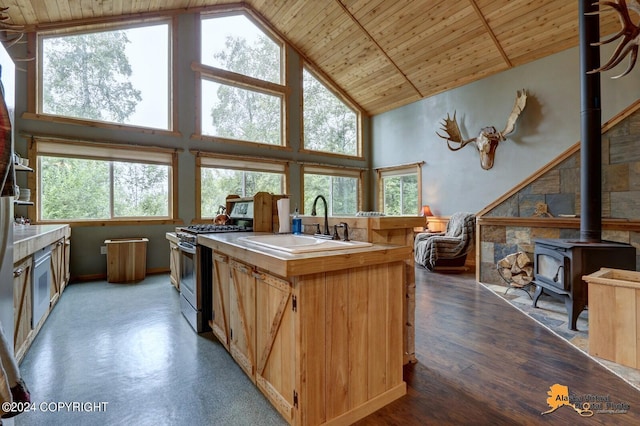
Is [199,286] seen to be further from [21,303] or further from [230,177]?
[230,177]

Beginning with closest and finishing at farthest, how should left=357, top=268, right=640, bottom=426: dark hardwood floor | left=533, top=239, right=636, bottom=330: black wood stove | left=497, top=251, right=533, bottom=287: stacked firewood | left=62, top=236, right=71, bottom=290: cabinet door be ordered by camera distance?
left=357, top=268, right=640, bottom=426: dark hardwood floor, left=533, top=239, right=636, bottom=330: black wood stove, left=497, top=251, right=533, bottom=287: stacked firewood, left=62, top=236, right=71, bottom=290: cabinet door

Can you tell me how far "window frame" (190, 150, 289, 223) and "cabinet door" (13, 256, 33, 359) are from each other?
3378mm

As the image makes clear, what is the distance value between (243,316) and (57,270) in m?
2.95

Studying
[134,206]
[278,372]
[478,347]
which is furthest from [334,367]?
[134,206]

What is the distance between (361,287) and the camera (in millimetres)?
1608

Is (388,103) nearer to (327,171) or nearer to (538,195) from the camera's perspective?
(327,171)

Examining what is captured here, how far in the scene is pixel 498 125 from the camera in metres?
5.45

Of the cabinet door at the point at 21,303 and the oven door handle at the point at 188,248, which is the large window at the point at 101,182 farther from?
the cabinet door at the point at 21,303

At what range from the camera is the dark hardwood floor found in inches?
62.9

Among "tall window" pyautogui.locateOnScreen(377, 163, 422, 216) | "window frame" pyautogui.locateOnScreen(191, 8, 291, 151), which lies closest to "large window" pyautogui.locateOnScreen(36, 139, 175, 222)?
"window frame" pyautogui.locateOnScreen(191, 8, 291, 151)

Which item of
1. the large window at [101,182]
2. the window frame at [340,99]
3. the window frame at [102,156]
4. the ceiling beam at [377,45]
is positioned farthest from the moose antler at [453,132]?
the large window at [101,182]

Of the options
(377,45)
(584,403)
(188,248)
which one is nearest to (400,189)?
(377,45)

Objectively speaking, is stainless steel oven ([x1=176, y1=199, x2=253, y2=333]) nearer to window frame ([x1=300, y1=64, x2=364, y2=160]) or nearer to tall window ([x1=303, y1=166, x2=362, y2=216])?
tall window ([x1=303, y1=166, x2=362, y2=216])

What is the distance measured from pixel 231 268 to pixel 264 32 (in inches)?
248
